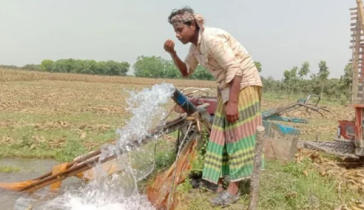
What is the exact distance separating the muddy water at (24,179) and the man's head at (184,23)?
8.39ft

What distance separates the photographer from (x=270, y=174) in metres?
4.03

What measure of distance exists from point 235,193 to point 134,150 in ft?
4.00

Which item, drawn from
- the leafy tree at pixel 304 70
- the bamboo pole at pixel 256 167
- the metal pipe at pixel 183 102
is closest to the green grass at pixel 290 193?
the bamboo pole at pixel 256 167

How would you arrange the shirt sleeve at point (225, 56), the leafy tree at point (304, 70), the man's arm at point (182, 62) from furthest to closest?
1. the leafy tree at point (304, 70)
2. the man's arm at point (182, 62)
3. the shirt sleeve at point (225, 56)

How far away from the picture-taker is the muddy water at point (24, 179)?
4.12 metres

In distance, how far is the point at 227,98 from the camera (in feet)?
11.0

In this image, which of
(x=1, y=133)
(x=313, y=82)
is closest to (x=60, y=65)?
(x=313, y=82)

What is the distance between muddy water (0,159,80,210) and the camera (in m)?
4.12

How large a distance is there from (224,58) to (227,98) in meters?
0.40

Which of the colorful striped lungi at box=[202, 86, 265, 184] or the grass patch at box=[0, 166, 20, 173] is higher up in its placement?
the colorful striped lungi at box=[202, 86, 265, 184]

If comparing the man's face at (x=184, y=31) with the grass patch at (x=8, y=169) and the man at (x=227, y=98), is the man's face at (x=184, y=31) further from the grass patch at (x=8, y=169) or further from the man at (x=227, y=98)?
the grass patch at (x=8, y=169)

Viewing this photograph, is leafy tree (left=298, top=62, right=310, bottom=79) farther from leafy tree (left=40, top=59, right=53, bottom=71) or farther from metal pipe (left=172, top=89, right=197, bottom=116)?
leafy tree (left=40, top=59, right=53, bottom=71)

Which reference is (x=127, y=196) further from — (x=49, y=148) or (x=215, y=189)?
(x=49, y=148)

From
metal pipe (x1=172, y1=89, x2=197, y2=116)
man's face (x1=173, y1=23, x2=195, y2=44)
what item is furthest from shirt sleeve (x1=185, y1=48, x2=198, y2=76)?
man's face (x1=173, y1=23, x2=195, y2=44)
